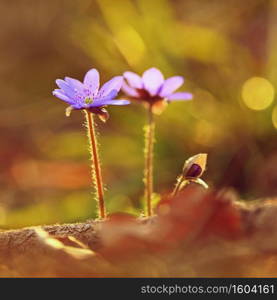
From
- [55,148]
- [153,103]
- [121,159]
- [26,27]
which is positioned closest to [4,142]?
[55,148]

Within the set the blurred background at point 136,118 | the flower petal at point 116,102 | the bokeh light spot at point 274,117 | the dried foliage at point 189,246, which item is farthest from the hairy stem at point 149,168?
the bokeh light spot at point 274,117

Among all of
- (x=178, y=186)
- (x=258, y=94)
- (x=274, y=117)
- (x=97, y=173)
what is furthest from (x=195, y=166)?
(x=258, y=94)

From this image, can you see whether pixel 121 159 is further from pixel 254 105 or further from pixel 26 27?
pixel 26 27

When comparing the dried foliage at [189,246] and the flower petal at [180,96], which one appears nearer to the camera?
the dried foliage at [189,246]

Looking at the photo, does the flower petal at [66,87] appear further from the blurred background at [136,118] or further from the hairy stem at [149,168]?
the blurred background at [136,118]

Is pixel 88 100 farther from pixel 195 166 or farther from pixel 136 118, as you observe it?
pixel 136 118

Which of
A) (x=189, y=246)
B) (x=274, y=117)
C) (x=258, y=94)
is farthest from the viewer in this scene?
(x=258, y=94)

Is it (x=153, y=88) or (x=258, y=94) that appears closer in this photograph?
(x=153, y=88)

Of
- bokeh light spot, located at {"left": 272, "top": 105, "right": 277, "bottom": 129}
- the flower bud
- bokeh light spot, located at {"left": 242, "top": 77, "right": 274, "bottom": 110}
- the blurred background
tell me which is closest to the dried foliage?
the flower bud
